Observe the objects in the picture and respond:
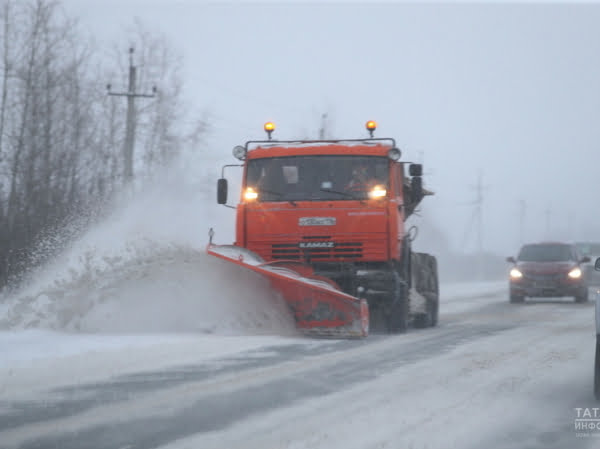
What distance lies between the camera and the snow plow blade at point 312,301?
1075cm

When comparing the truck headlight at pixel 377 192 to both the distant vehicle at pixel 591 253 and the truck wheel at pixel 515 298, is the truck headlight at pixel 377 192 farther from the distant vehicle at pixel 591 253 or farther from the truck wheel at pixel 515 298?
the distant vehicle at pixel 591 253

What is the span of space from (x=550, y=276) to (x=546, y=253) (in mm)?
1193

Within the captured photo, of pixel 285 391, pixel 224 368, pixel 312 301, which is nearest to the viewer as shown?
pixel 285 391

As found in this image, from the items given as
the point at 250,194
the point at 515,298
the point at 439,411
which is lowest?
the point at 515,298

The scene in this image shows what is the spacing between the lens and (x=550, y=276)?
2284 centimetres

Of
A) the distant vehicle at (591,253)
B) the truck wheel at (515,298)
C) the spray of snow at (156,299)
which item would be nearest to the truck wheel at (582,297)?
the truck wheel at (515,298)

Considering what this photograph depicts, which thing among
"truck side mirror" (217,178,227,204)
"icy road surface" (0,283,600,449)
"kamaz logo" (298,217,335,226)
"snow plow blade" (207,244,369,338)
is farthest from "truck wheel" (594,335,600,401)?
"truck side mirror" (217,178,227,204)

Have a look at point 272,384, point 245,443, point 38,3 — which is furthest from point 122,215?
point 38,3

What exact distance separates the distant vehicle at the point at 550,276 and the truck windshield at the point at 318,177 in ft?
39.7

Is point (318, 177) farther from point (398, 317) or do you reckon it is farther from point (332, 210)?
point (398, 317)

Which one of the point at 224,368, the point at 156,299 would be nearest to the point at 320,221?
the point at 156,299

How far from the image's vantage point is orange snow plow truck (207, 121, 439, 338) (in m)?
11.1

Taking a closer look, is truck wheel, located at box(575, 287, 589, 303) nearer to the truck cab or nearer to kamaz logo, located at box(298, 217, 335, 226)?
the truck cab

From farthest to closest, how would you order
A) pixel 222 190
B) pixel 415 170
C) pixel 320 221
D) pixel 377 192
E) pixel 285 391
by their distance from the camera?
1. pixel 222 190
2. pixel 415 170
3. pixel 377 192
4. pixel 320 221
5. pixel 285 391
